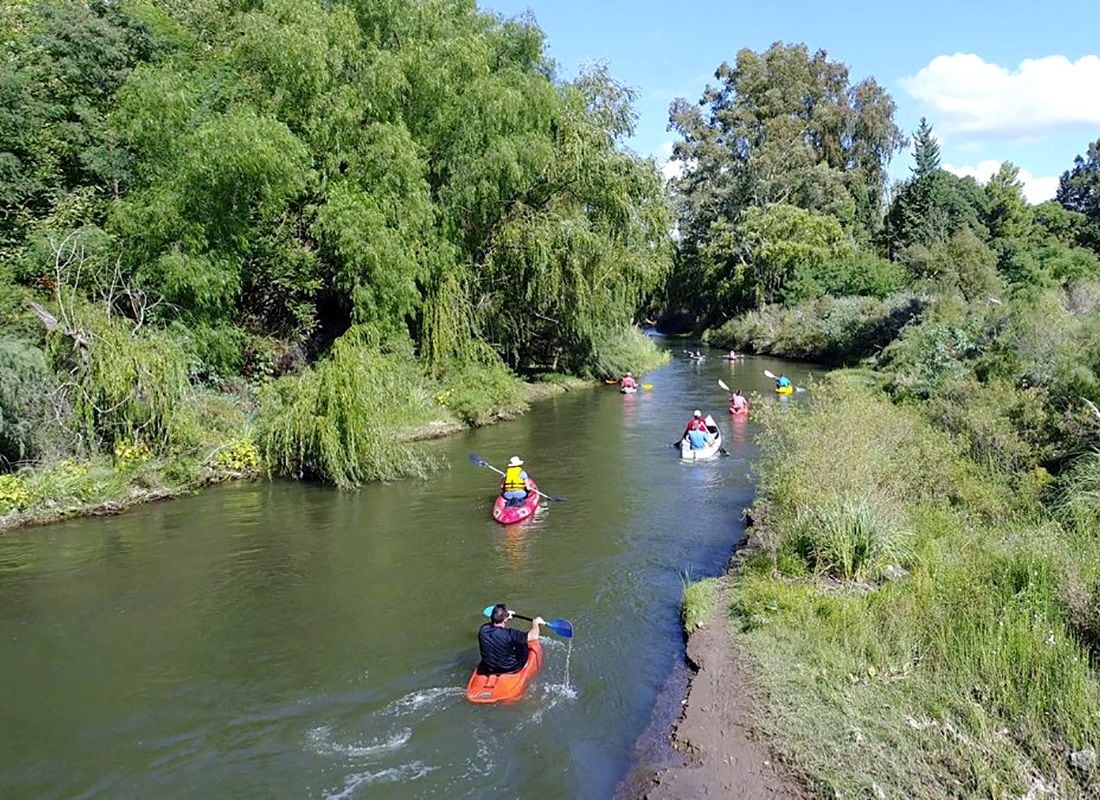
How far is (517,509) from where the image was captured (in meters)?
16.1

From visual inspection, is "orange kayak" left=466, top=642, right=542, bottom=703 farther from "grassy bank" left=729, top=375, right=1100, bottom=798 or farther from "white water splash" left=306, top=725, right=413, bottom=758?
"grassy bank" left=729, top=375, right=1100, bottom=798

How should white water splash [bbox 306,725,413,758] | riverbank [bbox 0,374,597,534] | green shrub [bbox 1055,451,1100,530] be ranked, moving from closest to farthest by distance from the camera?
white water splash [bbox 306,725,413,758]
green shrub [bbox 1055,451,1100,530]
riverbank [bbox 0,374,597,534]

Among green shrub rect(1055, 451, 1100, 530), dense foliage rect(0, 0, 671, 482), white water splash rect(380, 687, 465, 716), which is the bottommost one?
white water splash rect(380, 687, 465, 716)

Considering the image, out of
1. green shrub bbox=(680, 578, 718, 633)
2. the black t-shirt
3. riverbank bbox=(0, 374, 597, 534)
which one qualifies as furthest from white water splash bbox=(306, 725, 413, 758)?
riverbank bbox=(0, 374, 597, 534)

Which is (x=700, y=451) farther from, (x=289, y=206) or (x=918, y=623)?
(x=289, y=206)

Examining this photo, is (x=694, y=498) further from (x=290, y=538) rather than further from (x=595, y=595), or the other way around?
(x=290, y=538)

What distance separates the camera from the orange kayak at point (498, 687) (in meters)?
9.06

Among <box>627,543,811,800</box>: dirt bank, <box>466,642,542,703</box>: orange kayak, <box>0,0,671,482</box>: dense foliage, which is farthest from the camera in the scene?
<box>0,0,671,482</box>: dense foliage

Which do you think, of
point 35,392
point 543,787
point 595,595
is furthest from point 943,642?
point 35,392

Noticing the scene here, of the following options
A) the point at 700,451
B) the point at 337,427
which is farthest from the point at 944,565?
the point at 337,427

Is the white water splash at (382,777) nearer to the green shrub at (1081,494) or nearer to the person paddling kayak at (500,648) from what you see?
Answer: the person paddling kayak at (500,648)

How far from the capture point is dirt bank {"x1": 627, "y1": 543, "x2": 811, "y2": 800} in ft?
22.7

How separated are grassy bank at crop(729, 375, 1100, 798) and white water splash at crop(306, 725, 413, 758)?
150 inches

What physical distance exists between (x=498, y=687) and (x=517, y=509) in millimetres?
7057
